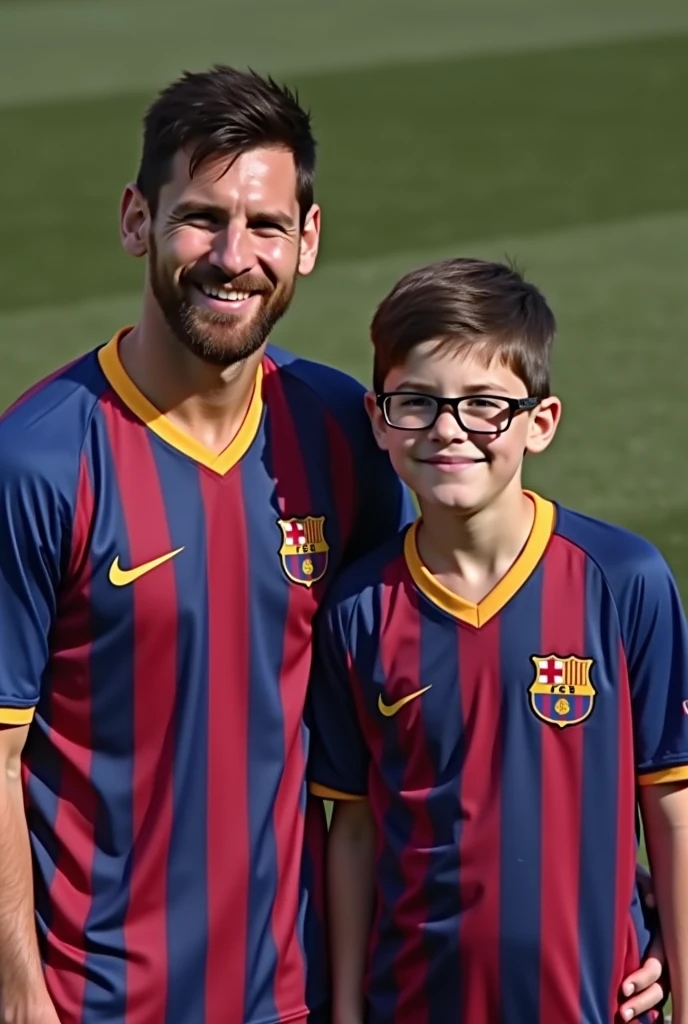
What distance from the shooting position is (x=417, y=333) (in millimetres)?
2957

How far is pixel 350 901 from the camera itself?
3.00m

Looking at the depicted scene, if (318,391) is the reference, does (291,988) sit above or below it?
below

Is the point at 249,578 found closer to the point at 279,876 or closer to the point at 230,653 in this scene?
the point at 230,653

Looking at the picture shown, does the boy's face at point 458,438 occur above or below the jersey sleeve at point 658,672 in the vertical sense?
above

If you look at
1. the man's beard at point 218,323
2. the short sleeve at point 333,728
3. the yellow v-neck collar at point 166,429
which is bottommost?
the short sleeve at point 333,728

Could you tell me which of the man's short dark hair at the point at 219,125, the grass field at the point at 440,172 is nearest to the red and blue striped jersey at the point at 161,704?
the man's short dark hair at the point at 219,125

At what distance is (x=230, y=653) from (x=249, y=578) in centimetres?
12

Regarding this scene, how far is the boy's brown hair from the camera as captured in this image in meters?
2.94

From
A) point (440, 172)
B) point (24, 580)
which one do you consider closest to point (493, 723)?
point (24, 580)

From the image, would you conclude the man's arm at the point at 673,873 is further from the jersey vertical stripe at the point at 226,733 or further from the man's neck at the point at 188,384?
the man's neck at the point at 188,384

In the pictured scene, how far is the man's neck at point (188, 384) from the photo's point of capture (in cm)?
297

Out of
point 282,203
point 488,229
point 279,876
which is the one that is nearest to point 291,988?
point 279,876

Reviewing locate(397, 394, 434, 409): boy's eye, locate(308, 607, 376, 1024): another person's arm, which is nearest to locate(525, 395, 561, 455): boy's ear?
locate(397, 394, 434, 409): boy's eye

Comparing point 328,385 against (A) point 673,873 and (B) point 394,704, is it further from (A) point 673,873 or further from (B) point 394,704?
(A) point 673,873
